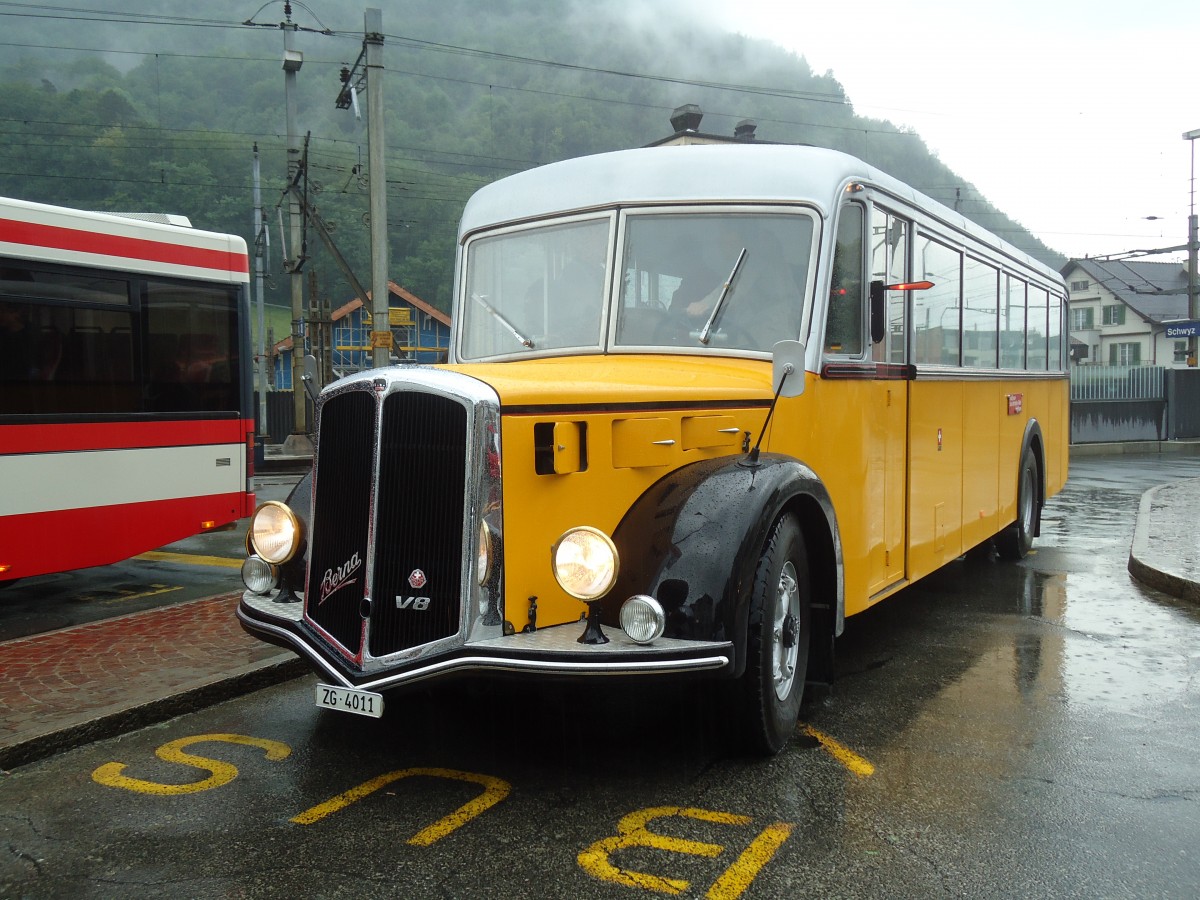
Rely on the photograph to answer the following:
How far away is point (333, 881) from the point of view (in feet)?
11.8

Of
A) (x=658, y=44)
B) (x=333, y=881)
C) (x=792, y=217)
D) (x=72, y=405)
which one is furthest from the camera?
(x=658, y=44)

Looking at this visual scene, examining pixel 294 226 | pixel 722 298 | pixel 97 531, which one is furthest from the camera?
pixel 294 226

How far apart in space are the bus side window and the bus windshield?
19cm

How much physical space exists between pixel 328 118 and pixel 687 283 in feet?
196

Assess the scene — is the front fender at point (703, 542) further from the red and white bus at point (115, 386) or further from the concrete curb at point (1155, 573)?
the red and white bus at point (115, 386)

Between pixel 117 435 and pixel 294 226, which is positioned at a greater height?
pixel 294 226

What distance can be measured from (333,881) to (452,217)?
4961 centimetres

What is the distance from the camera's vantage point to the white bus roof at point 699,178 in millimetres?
5523

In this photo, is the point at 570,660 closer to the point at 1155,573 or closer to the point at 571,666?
the point at 571,666

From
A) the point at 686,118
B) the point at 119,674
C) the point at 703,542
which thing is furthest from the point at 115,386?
the point at 686,118

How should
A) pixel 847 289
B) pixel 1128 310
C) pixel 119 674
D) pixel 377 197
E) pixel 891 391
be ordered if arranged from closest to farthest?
pixel 847 289 < pixel 119 674 < pixel 891 391 < pixel 377 197 < pixel 1128 310

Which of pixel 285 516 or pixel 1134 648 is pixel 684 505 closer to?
pixel 285 516

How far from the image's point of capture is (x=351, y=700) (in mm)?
4219

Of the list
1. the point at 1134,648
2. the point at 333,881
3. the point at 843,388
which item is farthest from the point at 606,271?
the point at 1134,648
